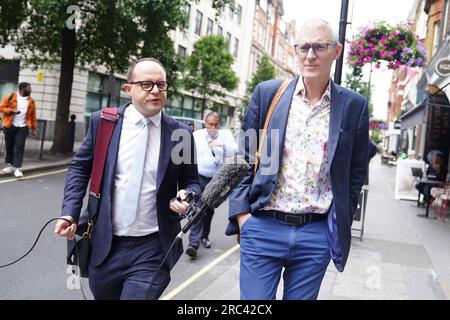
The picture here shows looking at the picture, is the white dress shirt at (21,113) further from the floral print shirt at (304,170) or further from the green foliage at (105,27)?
the floral print shirt at (304,170)

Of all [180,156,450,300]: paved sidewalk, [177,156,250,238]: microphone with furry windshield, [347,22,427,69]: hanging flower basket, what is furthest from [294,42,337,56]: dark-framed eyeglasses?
[347,22,427,69]: hanging flower basket

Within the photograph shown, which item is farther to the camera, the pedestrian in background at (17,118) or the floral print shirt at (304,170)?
the pedestrian in background at (17,118)

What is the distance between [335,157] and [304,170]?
176mm

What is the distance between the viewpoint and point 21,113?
10.3 meters

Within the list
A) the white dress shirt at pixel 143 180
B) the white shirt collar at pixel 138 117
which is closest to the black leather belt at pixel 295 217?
the white dress shirt at pixel 143 180

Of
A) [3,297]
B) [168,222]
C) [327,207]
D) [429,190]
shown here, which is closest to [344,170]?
[327,207]

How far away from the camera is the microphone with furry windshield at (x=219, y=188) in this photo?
2.55 meters

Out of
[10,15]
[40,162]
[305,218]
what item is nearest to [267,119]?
[305,218]

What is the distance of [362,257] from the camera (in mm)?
6680

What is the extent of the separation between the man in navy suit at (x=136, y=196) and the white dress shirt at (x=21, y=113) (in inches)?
326

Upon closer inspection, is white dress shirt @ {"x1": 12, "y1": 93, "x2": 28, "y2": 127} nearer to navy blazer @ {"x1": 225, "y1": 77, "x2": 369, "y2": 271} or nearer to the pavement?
Result: the pavement

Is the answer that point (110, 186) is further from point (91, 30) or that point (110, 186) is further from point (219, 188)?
point (91, 30)
